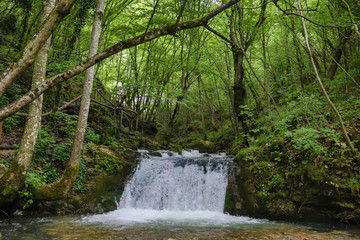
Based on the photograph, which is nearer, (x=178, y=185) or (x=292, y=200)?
(x=292, y=200)

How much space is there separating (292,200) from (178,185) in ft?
13.8

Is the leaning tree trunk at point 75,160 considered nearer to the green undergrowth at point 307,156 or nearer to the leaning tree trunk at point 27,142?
the leaning tree trunk at point 27,142

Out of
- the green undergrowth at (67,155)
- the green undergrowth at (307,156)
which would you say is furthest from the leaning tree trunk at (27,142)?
the green undergrowth at (307,156)

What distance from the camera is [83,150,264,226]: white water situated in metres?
7.74

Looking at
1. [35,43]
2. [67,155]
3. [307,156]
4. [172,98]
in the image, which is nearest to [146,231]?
[67,155]

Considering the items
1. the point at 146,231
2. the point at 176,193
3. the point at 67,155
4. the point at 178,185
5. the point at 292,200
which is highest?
the point at 67,155

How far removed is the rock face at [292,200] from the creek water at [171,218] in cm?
40

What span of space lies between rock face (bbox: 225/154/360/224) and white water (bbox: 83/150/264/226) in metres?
0.48

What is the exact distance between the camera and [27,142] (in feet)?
16.8

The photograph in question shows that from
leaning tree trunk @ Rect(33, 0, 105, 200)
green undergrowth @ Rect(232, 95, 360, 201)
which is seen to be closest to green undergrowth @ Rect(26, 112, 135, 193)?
leaning tree trunk @ Rect(33, 0, 105, 200)

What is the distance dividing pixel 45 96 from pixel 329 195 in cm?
1121

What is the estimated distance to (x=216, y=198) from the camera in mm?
8734

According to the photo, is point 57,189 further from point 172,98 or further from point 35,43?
point 172,98

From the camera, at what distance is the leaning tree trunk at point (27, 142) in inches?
198
